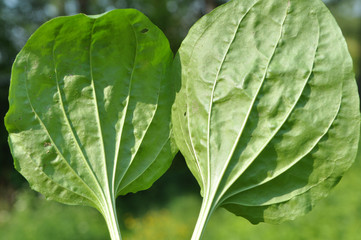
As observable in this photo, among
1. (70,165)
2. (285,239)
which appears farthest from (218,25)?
(285,239)

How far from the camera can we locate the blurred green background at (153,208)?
4645 mm

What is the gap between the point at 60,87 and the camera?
680 mm

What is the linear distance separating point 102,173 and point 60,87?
0.16 m

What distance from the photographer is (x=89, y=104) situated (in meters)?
0.69

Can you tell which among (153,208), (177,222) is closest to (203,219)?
(177,222)

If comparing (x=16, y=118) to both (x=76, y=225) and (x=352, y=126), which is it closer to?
(x=352, y=126)

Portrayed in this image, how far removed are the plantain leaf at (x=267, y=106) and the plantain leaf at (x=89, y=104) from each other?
0.06 meters

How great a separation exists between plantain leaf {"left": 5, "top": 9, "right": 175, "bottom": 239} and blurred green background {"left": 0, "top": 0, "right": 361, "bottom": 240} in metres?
3.90

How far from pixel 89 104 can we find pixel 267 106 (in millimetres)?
300

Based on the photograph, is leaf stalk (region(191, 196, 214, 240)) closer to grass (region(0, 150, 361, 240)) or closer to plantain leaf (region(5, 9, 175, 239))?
plantain leaf (region(5, 9, 175, 239))

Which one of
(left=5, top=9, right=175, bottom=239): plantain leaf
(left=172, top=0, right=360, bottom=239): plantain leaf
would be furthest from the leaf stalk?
(left=5, top=9, right=175, bottom=239): plantain leaf

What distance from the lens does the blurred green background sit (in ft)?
15.2

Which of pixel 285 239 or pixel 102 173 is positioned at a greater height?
pixel 102 173

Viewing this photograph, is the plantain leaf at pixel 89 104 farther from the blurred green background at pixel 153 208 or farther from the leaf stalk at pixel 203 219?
the blurred green background at pixel 153 208
